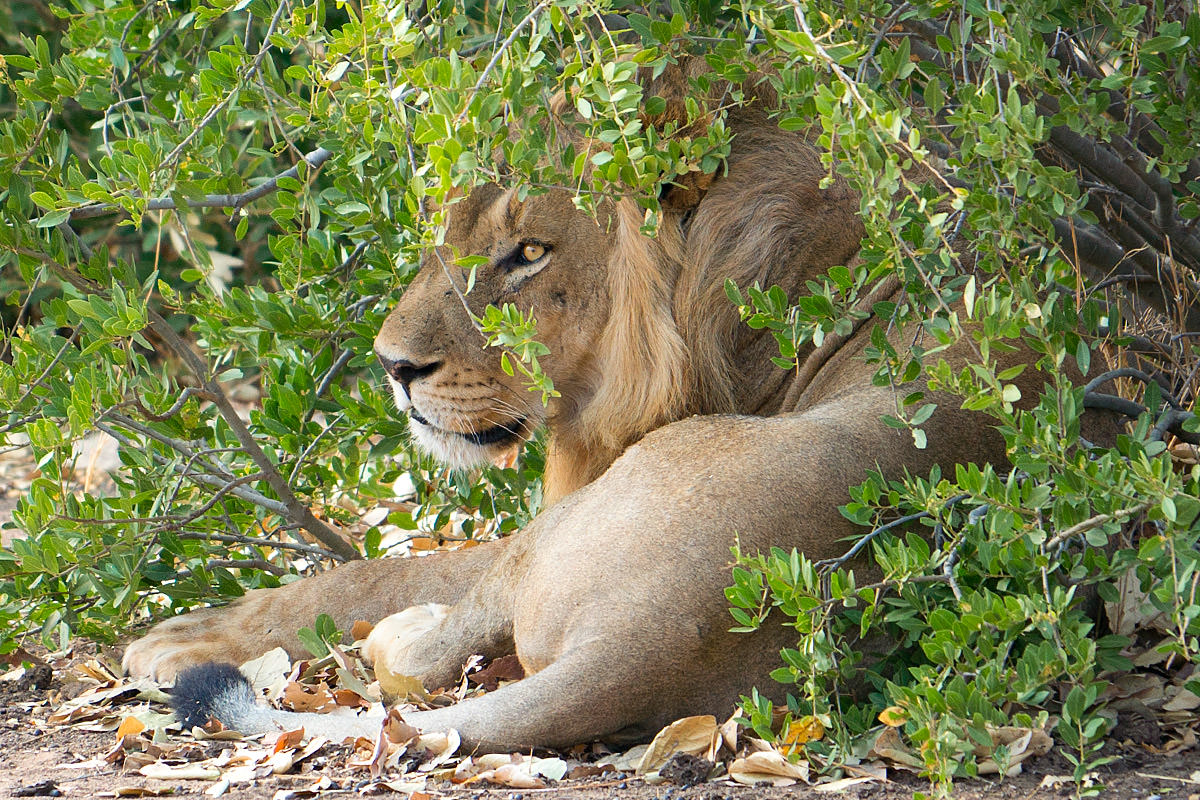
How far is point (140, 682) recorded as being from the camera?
3.22 meters

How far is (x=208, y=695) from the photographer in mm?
2807

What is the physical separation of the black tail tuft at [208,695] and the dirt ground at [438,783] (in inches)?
2.5

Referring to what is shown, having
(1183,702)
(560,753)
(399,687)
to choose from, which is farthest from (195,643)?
(1183,702)

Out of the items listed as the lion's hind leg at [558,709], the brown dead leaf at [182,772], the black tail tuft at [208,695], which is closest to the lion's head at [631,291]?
the black tail tuft at [208,695]

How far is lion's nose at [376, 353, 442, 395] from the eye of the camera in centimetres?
324

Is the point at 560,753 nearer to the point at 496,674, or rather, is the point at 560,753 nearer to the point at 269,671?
the point at 496,674

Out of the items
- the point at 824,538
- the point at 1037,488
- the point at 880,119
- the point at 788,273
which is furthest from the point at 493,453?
the point at 880,119

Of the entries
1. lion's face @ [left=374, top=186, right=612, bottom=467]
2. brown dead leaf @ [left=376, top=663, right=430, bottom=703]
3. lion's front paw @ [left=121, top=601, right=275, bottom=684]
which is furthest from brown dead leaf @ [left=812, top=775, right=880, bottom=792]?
lion's front paw @ [left=121, top=601, right=275, bottom=684]

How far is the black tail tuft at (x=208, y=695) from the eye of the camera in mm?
2799

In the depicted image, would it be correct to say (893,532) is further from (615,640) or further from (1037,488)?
(615,640)

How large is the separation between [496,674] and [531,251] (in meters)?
1.05

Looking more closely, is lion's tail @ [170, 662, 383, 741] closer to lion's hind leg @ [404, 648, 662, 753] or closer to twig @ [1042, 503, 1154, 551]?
lion's hind leg @ [404, 648, 662, 753]

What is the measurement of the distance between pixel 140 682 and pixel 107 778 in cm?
63

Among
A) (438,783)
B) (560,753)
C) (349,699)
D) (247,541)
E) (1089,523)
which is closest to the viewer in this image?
(1089,523)
